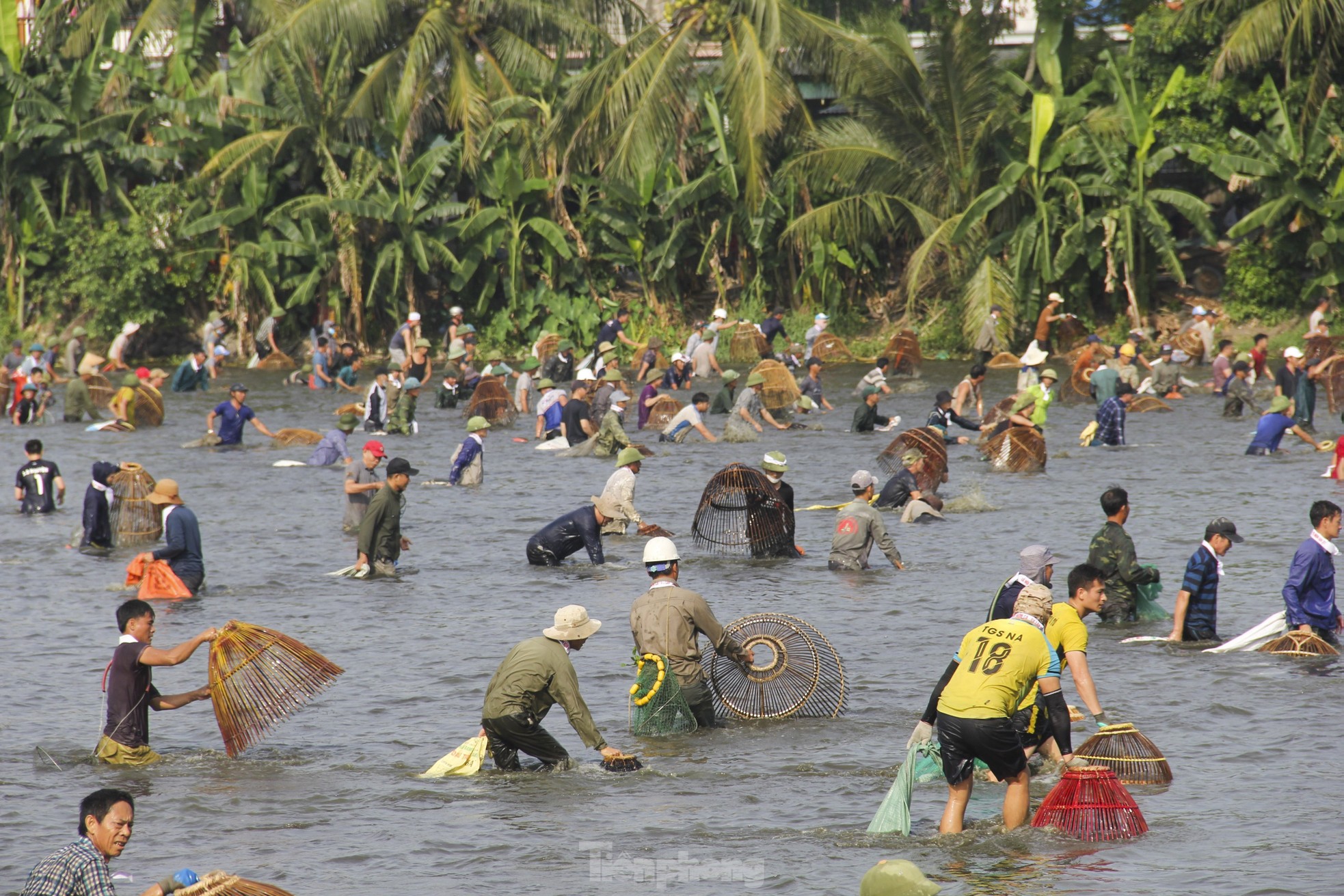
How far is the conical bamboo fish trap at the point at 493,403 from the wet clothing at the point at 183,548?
14.4 metres

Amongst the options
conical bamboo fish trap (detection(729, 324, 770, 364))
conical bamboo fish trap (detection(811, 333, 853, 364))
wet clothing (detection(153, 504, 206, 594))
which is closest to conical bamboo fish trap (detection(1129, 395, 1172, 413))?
conical bamboo fish trap (detection(811, 333, 853, 364))

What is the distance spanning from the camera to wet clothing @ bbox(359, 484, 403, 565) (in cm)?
1670

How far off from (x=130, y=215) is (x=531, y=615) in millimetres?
30449

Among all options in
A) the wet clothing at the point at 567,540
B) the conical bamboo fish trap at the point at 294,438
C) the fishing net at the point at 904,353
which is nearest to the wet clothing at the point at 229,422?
the conical bamboo fish trap at the point at 294,438

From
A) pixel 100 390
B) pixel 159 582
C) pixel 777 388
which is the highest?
pixel 777 388

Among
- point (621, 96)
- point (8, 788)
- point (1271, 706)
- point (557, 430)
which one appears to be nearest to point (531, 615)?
point (8, 788)

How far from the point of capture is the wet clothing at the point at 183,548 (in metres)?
16.0

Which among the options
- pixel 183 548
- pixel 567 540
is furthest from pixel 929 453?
pixel 183 548

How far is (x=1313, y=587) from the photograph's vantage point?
12984mm

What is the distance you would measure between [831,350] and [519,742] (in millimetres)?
28857

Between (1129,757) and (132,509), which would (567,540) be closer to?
(132,509)

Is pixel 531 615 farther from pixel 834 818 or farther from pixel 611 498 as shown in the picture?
pixel 834 818

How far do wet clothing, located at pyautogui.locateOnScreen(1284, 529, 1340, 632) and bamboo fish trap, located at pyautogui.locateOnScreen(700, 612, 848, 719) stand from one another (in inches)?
146

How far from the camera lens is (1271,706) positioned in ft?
40.0
